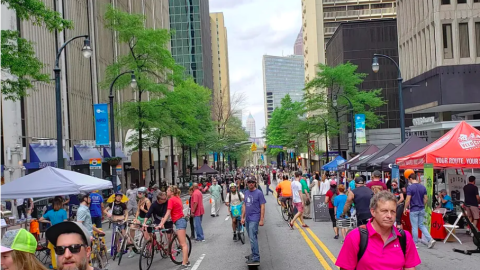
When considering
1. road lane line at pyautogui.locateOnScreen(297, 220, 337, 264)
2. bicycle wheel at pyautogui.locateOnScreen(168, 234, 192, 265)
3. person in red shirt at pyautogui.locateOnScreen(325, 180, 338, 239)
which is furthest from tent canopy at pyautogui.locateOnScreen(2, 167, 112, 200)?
person in red shirt at pyautogui.locateOnScreen(325, 180, 338, 239)

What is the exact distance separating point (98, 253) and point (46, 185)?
134 inches

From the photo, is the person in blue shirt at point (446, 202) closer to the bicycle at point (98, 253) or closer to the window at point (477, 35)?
the bicycle at point (98, 253)

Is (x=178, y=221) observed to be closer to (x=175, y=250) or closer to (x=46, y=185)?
(x=175, y=250)

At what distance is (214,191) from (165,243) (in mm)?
13045

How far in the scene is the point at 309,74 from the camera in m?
107

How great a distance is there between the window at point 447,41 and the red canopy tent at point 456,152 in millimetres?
28409

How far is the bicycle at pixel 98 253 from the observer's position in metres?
11.8

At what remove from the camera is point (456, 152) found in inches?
616

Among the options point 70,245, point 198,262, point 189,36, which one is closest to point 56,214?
point 198,262

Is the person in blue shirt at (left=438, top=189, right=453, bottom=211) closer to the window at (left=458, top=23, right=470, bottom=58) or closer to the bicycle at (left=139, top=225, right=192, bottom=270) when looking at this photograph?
the bicycle at (left=139, top=225, right=192, bottom=270)

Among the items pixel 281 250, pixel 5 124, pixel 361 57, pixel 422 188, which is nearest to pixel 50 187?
pixel 281 250

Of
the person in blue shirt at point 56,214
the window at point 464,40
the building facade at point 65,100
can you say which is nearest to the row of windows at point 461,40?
the window at point 464,40

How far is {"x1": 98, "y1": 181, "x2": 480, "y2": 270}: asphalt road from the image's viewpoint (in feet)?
39.0

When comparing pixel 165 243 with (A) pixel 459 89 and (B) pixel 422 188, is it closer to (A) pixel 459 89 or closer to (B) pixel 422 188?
(B) pixel 422 188
